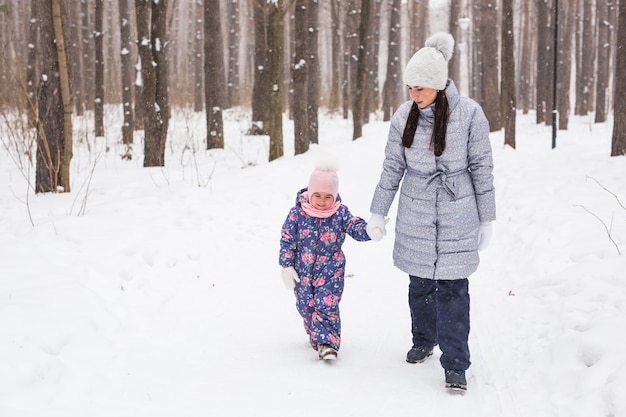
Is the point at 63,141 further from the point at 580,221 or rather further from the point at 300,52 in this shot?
the point at 580,221

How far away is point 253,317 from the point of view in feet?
15.0

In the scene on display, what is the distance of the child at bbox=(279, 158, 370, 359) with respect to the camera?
3.65m

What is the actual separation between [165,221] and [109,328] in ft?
8.02

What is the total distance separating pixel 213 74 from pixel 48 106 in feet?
20.7

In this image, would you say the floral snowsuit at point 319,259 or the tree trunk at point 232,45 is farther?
the tree trunk at point 232,45

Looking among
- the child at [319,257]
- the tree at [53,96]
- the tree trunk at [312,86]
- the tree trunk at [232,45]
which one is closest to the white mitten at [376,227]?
the child at [319,257]

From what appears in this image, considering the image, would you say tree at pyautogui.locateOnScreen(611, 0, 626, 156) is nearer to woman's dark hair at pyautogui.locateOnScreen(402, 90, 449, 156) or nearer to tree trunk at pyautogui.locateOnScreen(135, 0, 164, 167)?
woman's dark hair at pyautogui.locateOnScreen(402, 90, 449, 156)

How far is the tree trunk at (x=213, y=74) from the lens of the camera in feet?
43.4

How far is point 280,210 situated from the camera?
7.82m

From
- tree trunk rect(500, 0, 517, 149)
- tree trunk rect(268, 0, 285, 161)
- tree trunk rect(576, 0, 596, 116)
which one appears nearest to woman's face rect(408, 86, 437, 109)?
tree trunk rect(268, 0, 285, 161)

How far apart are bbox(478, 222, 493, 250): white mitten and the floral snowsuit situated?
760 mm

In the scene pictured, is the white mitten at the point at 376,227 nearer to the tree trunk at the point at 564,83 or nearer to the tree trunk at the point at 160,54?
the tree trunk at the point at 160,54

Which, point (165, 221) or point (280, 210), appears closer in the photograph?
point (165, 221)

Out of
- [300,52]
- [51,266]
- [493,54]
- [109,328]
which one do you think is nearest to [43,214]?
[51,266]
